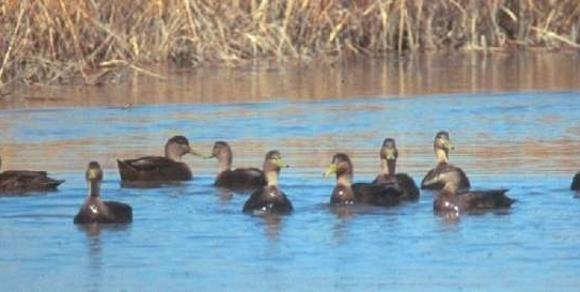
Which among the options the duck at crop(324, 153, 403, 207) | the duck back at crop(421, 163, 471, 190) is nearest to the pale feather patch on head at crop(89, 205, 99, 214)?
the duck at crop(324, 153, 403, 207)

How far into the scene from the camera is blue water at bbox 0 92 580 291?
9.66 m

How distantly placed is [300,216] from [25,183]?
212cm

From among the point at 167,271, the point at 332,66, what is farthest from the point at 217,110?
the point at 167,271

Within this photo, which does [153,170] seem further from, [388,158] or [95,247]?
[95,247]

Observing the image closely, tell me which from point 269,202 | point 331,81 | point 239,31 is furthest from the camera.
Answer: point 239,31

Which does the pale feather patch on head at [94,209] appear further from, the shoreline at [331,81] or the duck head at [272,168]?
the shoreline at [331,81]

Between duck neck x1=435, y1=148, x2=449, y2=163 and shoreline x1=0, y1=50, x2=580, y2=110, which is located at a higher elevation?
shoreline x1=0, y1=50, x2=580, y2=110

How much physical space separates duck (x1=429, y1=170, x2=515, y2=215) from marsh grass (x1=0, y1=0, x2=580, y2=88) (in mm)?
8543

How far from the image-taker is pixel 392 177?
41.0 ft

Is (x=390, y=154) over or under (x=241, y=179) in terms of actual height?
over

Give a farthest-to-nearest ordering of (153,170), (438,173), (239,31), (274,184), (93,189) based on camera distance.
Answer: (239,31) → (153,170) → (438,173) → (274,184) → (93,189)

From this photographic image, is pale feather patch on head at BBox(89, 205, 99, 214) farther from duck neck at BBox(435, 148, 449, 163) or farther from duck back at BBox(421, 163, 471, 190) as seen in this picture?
duck neck at BBox(435, 148, 449, 163)

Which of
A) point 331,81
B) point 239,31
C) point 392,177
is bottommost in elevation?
point 392,177

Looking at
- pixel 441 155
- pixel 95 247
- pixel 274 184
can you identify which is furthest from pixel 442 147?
pixel 95 247
